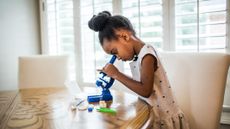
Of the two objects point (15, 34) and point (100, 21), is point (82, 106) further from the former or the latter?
point (15, 34)

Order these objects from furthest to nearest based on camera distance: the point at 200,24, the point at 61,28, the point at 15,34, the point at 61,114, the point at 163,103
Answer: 1. the point at 61,28
2. the point at 15,34
3. the point at 200,24
4. the point at 163,103
5. the point at 61,114

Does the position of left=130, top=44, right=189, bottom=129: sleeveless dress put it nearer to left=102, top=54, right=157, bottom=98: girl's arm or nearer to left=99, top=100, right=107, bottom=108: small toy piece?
left=102, top=54, right=157, bottom=98: girl's arm

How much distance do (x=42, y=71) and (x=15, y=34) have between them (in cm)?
74

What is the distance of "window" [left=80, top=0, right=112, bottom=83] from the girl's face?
1054mm

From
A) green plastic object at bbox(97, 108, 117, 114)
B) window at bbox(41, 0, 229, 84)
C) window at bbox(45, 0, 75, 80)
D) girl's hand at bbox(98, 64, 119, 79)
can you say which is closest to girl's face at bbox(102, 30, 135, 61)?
girl's hand at bbox(98, 64, 119, 79)

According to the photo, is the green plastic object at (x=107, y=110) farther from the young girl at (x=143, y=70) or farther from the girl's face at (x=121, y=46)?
the girl's face at (x=121, y=46)

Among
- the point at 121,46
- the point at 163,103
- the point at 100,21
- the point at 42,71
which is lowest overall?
the point at 163,103

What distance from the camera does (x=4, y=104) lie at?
1295 mm

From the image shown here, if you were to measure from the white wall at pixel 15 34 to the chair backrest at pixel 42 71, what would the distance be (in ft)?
1.59

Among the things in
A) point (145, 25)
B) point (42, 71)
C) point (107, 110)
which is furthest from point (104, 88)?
point (145, 25)

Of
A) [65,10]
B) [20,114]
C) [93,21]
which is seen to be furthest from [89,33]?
[20,114]

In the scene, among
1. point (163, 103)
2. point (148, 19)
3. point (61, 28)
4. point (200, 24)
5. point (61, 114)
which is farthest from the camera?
point (61, 28)

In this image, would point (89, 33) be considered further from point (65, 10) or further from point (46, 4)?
point (46, 4)

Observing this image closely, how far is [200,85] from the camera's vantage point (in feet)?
→ 4.29
